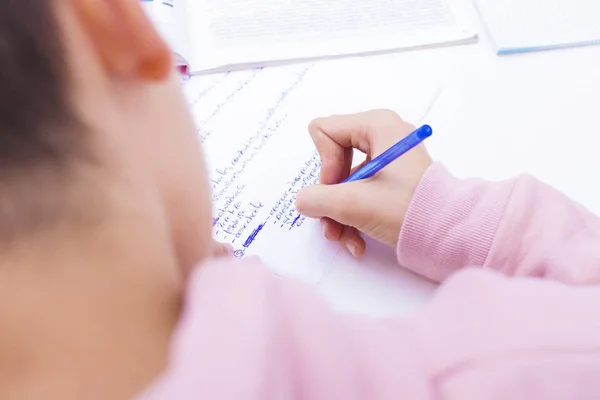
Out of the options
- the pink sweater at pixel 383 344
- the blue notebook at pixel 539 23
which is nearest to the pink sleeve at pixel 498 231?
the pink sweater at pixel 383 344

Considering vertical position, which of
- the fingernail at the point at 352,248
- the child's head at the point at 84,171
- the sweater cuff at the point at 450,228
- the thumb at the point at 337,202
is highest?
the child's head at the point at 84,171

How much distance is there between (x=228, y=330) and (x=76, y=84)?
0.39 ft

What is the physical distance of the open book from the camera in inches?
28.4

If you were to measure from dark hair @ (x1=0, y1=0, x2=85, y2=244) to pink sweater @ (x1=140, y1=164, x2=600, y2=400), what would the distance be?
0.09 metres

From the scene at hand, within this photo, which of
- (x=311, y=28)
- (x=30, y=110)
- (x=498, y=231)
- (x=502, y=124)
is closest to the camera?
(x=30, y=110)

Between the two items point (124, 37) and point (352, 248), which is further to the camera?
point (352, 248)

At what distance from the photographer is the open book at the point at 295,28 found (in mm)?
722

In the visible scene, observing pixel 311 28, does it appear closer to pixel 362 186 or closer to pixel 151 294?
pixel 362 186

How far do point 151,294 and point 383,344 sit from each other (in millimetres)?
115

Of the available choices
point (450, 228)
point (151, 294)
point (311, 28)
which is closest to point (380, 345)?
point (151, 294)

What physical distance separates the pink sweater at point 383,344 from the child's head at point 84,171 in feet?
0.11

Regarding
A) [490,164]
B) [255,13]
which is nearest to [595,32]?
[490,164]

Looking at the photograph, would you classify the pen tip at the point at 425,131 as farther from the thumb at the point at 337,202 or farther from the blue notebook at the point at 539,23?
the blue notebook at the point at 539,23

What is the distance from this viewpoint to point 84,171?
0.24 metres
